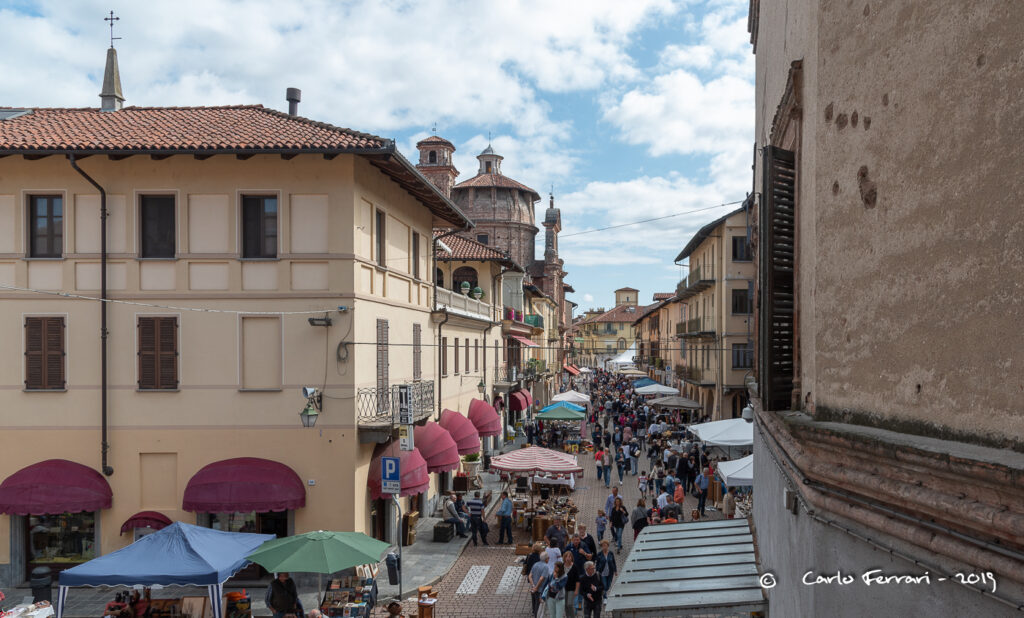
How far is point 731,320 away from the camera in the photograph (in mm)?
35062

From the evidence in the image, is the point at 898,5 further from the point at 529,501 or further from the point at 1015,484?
the point at 529,501

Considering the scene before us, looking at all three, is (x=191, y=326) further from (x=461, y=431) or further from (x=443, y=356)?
(x=443, y=356)

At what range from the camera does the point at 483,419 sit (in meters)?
27.1

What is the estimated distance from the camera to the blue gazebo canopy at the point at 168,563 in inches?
428

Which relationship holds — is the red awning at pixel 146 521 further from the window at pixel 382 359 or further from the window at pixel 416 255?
the window at pixel 416 255

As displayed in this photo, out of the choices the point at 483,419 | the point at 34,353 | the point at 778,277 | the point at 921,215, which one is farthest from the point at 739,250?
the point at 921,215

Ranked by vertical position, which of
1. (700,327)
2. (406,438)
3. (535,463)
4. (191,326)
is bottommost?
(535,463)

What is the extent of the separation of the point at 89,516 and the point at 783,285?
596 inches

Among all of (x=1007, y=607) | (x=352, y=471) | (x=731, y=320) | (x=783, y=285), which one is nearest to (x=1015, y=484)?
(x=1007, y=607)

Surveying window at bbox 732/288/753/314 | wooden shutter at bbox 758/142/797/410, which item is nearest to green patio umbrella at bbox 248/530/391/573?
wooden shutter at bbox 758/142/797/410

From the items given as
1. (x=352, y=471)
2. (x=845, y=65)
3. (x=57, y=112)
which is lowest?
(x=352, y=471)

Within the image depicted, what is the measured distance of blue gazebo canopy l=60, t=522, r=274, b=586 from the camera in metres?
10.9

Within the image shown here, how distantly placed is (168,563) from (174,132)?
9.20 meters

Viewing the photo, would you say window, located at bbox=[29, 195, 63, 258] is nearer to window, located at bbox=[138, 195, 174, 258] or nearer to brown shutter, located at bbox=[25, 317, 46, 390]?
brown shutter, located at bbox=[25, 317, 46, 390]
